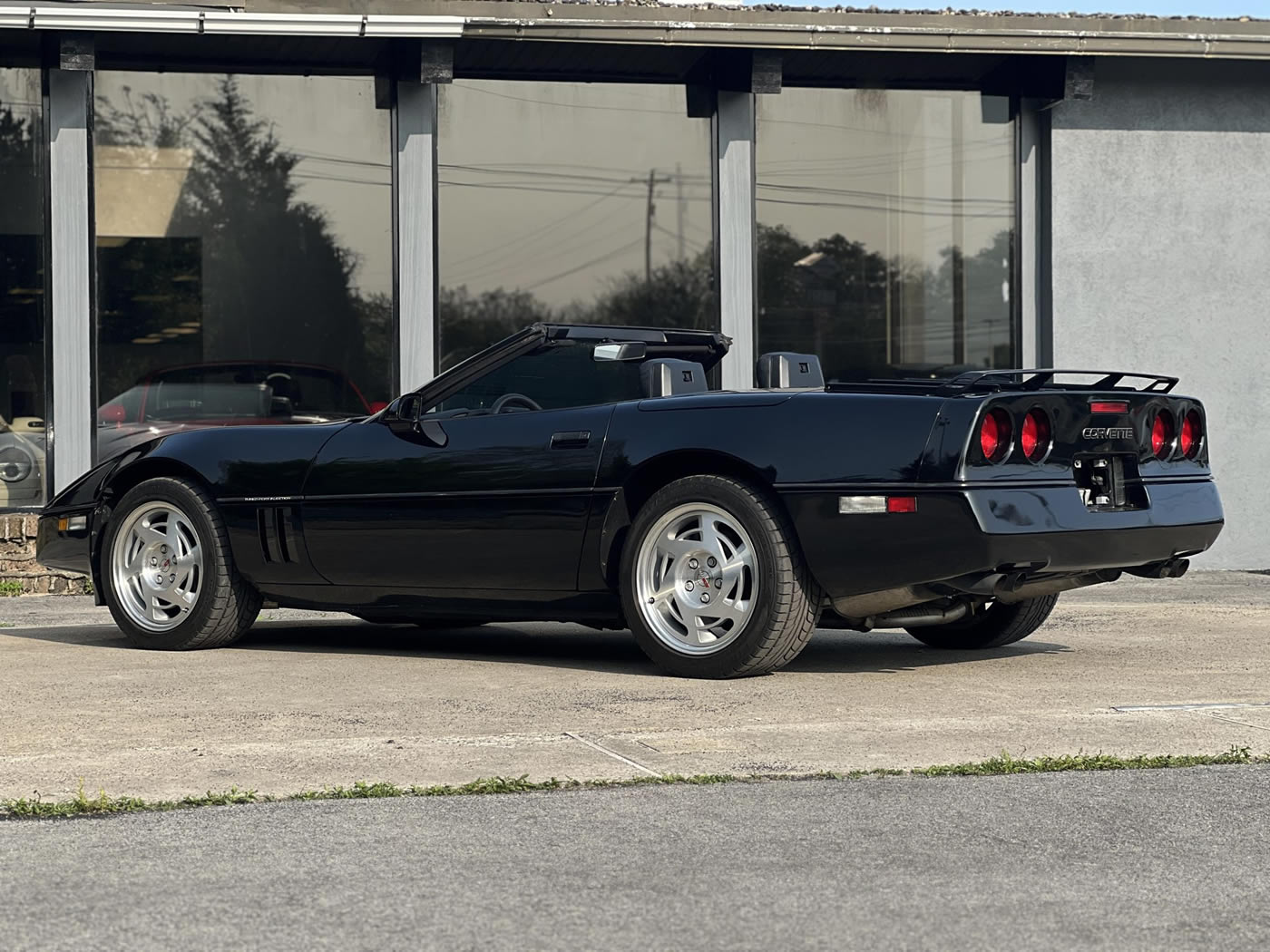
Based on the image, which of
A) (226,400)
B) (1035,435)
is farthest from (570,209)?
(1035,435)

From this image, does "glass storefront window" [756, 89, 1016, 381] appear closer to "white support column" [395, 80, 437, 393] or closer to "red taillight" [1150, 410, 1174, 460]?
"white support column" [395, 80, 437, 393]

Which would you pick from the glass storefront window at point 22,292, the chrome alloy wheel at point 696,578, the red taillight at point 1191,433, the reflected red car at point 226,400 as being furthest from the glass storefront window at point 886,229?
the chrome alloy wheel at point 696,578

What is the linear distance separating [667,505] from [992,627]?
1886mm

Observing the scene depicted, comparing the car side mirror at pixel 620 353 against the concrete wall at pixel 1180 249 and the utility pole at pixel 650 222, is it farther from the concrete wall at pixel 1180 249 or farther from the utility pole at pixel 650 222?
the concrete wall at pixel 1180 249

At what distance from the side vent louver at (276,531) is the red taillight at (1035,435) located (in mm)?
2970

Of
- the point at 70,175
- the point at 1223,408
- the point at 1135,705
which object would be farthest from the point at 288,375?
the point at 1135,705

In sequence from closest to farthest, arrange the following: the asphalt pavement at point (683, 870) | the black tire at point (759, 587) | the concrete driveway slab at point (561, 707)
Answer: the asphalt pavement at point (683, 870) < the concrete driveway slab at point (561, 707) < the black tire at point (759, 587)

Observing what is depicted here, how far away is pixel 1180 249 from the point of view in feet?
45.2

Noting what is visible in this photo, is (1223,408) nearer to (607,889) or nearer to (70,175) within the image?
(70,175)

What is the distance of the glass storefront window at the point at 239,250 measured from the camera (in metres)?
12.8

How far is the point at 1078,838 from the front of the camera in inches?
160

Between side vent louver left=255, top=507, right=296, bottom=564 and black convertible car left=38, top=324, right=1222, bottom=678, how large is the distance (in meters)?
0.01

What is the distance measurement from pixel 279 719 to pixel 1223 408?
984cm

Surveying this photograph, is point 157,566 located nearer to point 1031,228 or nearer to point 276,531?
point 276,531
